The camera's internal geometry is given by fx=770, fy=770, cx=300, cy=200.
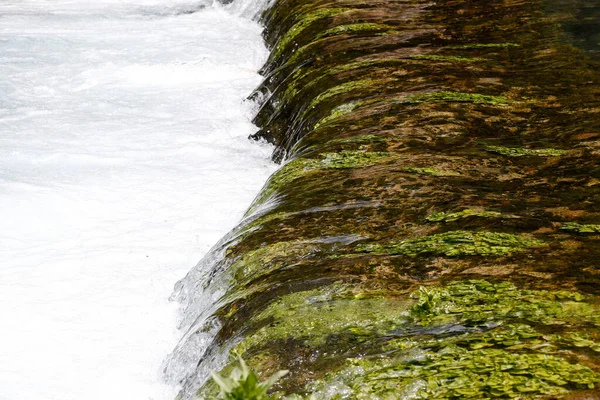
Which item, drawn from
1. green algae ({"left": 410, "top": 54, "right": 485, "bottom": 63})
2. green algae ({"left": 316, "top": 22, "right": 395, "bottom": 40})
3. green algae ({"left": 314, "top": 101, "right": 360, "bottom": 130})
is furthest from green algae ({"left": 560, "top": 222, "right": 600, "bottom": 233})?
green algae ({"left": 316, "top": 22, "right": 395, "bottom": 40})

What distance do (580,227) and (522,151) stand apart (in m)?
1.71

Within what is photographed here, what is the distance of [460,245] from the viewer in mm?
4996

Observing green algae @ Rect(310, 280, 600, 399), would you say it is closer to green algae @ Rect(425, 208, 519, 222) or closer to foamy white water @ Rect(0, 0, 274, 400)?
green algae @ Rect(425, 208, 519, 222)

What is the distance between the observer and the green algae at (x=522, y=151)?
6484 millimetres

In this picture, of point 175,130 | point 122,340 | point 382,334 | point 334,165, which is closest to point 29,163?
point 175,130

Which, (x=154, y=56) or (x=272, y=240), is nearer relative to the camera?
(x=272, y=240)

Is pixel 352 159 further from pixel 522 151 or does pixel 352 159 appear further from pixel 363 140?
pixel 522 151

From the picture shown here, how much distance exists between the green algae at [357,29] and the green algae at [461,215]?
633 centimetres

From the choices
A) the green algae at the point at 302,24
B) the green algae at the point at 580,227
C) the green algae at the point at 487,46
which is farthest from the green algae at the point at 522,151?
the green algae at the point at 302,24

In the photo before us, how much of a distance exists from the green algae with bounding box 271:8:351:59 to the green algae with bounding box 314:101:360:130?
4.54 metres

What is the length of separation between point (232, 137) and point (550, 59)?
200 inches

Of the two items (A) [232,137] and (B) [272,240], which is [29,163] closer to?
(A) [232,137]

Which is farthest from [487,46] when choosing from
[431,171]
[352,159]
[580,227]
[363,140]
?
[580,227]

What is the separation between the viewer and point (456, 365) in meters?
3.70
